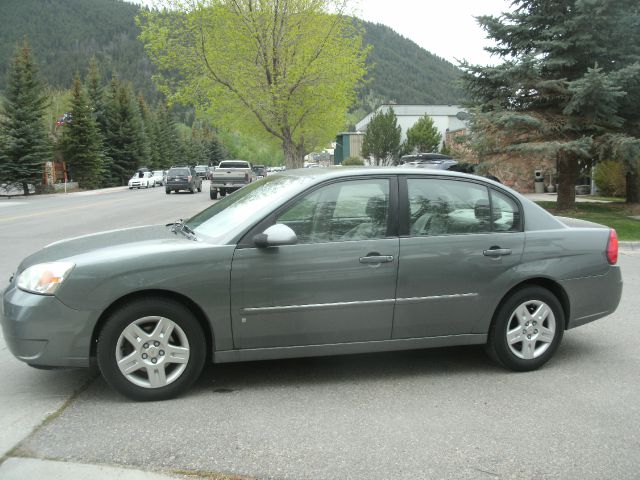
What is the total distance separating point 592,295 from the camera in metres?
5.03

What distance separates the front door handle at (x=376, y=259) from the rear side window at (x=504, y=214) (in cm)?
99

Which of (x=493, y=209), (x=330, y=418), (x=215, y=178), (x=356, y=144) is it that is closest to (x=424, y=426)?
(x=330, y=418)

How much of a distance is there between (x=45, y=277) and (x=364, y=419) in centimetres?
229

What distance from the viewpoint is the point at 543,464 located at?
3.31 meters

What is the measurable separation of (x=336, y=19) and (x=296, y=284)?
23773 millimetres

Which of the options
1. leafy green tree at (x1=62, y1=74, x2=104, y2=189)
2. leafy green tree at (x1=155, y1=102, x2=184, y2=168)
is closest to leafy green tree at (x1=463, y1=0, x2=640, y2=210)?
leafy green tree at (x1=62, y1=74, x2=104, y2=189)

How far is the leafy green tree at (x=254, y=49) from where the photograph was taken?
82.0ft

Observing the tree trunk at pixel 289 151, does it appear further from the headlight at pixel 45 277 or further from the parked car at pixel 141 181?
the parked car at pixel 141 181

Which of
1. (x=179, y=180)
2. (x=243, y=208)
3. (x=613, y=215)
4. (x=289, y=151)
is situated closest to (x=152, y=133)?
(x=179, y=180)

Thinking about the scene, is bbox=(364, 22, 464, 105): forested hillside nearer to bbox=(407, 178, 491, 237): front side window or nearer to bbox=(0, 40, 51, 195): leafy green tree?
bbox=(0, 40, 51, 195): leafy green tree

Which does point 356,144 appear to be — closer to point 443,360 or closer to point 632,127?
point 632,127

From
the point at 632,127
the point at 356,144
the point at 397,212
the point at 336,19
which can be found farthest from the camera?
the point at 356,144

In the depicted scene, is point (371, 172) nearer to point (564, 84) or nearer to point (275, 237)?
point (275, 237)

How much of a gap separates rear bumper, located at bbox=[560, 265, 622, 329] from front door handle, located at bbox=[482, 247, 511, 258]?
56 cm
